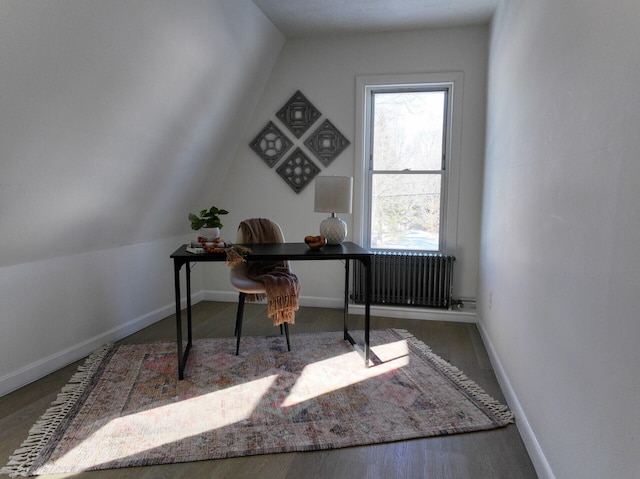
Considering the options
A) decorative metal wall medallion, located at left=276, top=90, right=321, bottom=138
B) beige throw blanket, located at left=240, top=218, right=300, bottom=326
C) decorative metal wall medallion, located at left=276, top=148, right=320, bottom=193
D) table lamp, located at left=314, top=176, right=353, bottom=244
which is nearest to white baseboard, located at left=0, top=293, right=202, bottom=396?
beige throw blanket, located at left=240, top=218, right=300, bottom=326

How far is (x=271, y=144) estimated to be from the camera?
4.04m

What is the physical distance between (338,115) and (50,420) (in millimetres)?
3095

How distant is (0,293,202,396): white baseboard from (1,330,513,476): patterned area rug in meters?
0.11

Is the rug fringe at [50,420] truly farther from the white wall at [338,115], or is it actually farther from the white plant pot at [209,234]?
the white wall at [338,115]

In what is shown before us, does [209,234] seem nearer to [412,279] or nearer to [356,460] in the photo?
[356,460]

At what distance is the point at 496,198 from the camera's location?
291 centimetres

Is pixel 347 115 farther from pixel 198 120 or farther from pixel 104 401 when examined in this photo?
pixel 104 401

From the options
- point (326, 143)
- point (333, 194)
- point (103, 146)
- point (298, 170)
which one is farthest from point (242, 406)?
point (326, 143)

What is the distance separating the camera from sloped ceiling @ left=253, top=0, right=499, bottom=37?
3129 mm

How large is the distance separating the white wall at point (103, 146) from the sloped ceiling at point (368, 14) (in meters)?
0.19

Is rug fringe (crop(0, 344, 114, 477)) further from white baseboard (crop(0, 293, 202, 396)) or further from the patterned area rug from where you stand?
white baseboard (crop(0, 293, 202, 396))

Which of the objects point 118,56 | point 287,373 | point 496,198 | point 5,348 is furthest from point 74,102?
point 496,198

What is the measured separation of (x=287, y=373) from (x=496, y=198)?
1808 mm

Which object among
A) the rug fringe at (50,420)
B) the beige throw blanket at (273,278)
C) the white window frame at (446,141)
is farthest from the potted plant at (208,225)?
the white window frame at (446,141)
